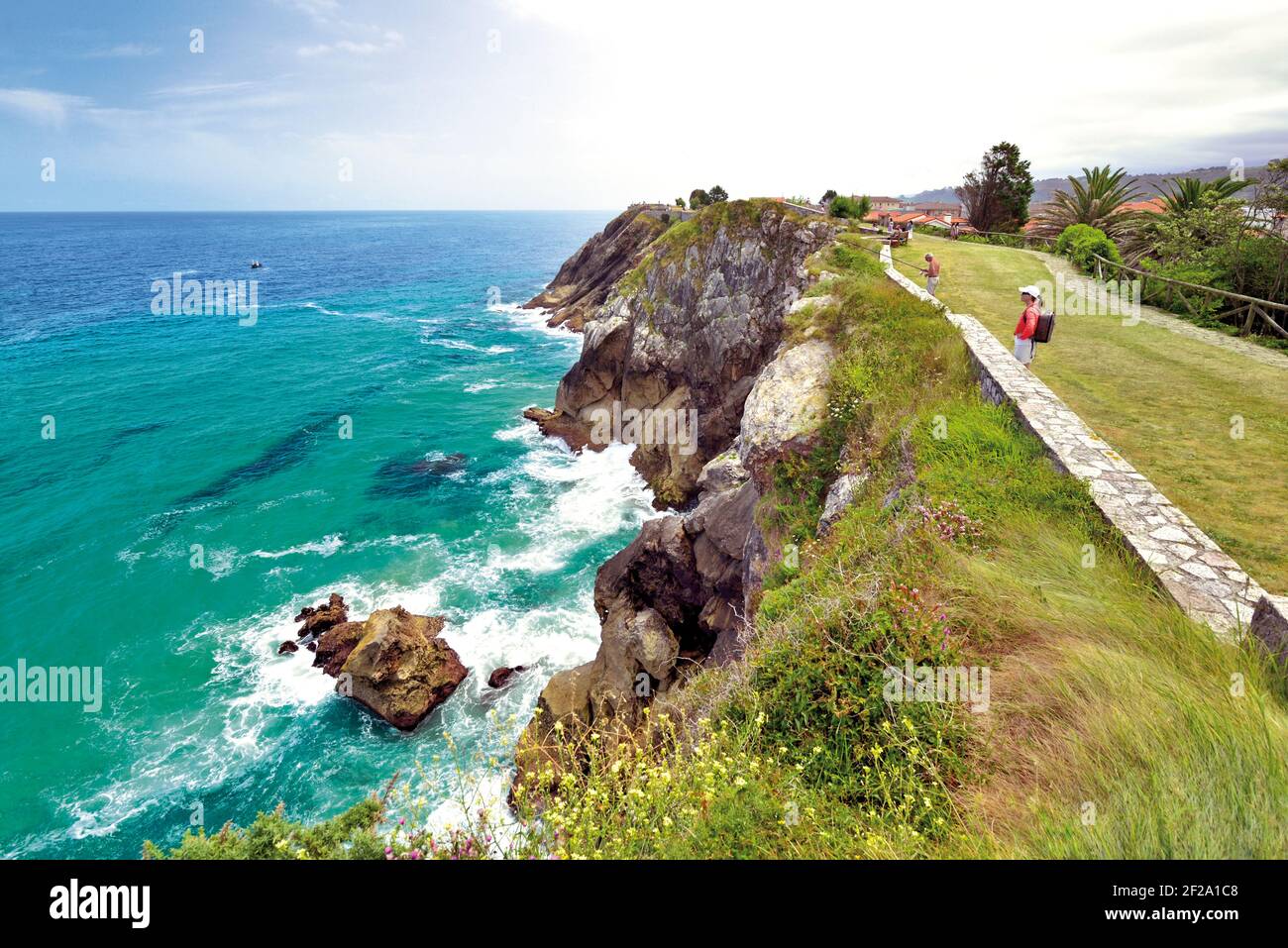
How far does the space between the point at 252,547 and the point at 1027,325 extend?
100 feet

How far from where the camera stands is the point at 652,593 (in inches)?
763

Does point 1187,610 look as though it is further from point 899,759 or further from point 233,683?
point 233,683

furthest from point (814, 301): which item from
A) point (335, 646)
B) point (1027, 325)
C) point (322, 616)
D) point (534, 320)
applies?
point (534, 320)

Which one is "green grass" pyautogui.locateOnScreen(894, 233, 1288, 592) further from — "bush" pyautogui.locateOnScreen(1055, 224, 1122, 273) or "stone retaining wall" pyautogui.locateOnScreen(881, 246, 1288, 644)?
"bush" pyautogui.locateOnScreen(1055, 224, 1122, 273)

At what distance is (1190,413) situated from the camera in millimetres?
9992

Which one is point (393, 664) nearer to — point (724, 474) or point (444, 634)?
point (444, 634)

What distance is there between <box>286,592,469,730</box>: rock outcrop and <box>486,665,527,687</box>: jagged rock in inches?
41.3

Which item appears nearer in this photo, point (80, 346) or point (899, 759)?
point (899, 759)

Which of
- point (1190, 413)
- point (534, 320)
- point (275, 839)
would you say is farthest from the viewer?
point (534, 320)

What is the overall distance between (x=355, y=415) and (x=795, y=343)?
1346 inches

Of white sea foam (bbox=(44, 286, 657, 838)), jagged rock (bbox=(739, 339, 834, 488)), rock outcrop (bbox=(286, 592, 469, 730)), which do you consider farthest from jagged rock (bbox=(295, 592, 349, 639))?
jagged rock (bbox=(739, 339, 834, 488))

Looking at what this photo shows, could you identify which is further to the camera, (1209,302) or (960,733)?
(1209,302)

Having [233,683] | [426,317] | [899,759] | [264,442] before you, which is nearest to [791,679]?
[899,759]

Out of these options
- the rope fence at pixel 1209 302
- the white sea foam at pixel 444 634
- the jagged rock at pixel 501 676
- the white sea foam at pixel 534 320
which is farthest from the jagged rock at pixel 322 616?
the white sea foam at pixel 534 320
